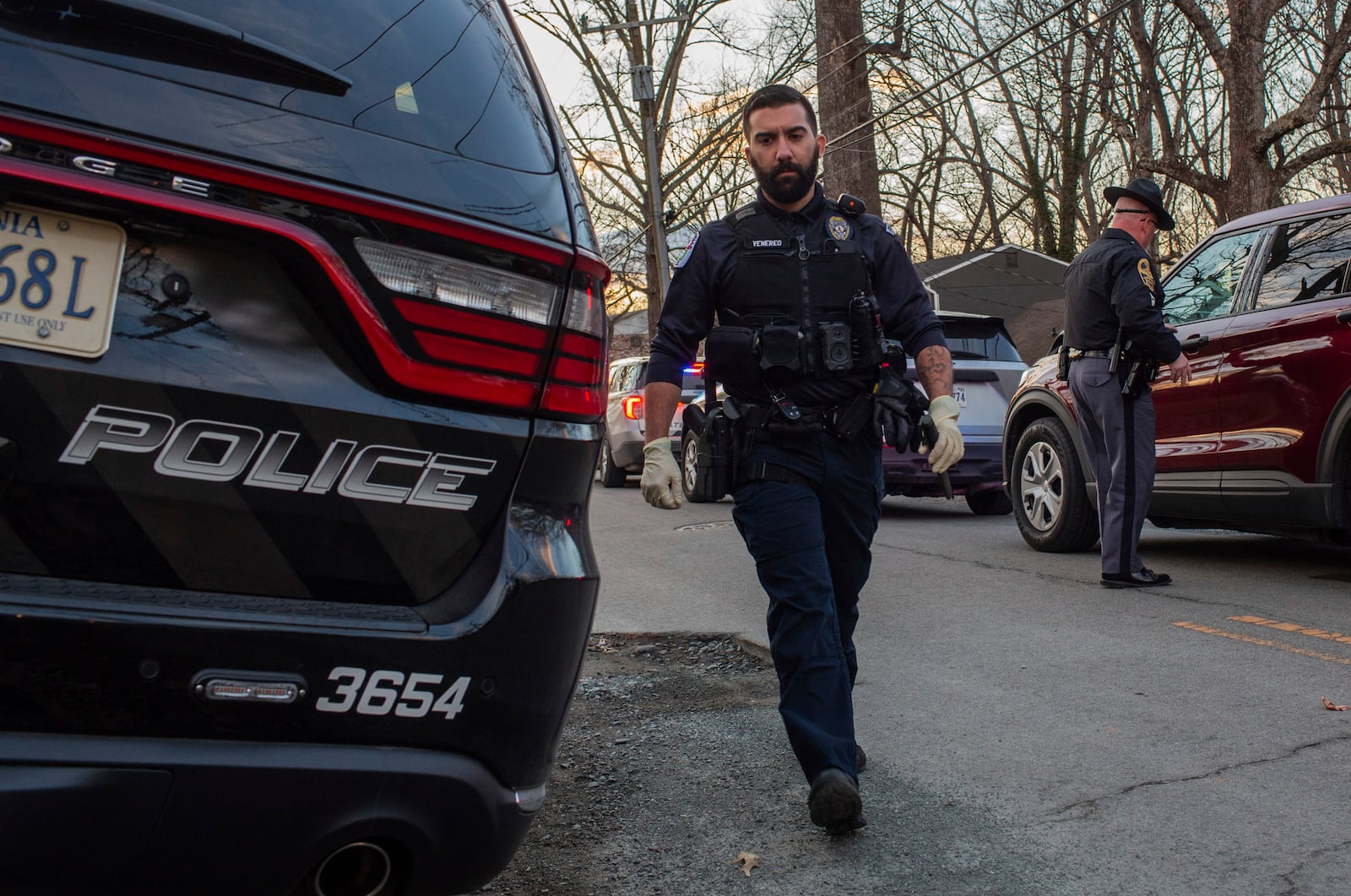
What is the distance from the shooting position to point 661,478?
3.36 metres

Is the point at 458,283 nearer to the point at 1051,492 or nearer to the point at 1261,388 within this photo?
the point at 1261,388

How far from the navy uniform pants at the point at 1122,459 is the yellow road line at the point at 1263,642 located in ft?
2.78

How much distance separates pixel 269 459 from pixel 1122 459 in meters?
4.91

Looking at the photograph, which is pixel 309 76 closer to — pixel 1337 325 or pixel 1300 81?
pixel 1337 325

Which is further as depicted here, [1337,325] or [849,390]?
[1337,325]

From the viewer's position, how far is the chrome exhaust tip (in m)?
1.75

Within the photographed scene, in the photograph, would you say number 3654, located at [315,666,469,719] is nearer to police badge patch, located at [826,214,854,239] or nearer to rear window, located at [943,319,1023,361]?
police badge patch, located at [826,214,854,239]

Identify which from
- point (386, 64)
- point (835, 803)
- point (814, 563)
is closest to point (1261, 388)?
point (814, 563)

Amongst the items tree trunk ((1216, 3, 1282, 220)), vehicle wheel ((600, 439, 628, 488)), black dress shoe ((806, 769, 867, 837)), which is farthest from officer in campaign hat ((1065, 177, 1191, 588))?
tree trunk ((1216, 3, 1282, 220))

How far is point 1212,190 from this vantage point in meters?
17.5

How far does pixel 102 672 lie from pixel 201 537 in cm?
20

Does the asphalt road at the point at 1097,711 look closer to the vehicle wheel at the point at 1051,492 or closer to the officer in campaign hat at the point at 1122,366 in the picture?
the vehicle wheel at the point at 1051,492

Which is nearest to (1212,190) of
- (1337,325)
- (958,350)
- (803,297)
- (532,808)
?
(958,350)

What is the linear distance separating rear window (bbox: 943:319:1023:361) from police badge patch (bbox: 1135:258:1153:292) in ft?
13.9
